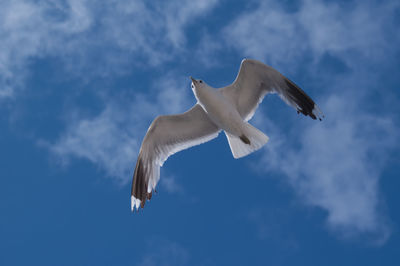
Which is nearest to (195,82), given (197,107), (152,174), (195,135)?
(197,107)

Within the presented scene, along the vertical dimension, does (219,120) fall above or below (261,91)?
below

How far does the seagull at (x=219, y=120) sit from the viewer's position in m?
7.41

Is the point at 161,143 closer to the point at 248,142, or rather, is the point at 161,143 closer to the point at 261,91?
the point at 248,142

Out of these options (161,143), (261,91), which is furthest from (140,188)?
(261,91)

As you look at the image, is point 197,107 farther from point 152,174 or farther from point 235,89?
point 152,174

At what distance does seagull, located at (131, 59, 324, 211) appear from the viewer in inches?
292

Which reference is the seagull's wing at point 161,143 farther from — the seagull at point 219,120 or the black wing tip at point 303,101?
the black wing tip at point 303,101

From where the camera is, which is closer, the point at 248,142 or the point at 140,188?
the point at 248,142

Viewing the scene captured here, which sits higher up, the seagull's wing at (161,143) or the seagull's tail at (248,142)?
the seagull's wing at (161,143)

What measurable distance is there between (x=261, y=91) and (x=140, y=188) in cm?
238

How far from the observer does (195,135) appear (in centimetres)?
809

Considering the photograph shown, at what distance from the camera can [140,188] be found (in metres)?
8.18

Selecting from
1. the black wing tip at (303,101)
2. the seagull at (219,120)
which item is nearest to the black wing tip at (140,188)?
the seagull at (219,120)

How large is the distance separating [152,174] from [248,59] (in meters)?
2.29
